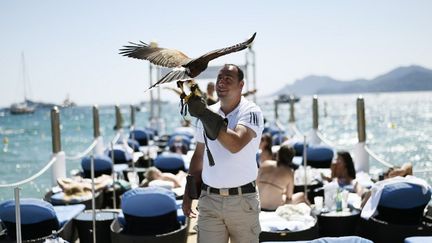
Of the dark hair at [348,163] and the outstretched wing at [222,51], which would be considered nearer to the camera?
the outstretched wing at [222,51]

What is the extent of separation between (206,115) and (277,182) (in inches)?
133

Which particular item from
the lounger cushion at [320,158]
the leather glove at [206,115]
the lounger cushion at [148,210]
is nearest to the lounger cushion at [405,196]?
the lounger cushion at [148,210]

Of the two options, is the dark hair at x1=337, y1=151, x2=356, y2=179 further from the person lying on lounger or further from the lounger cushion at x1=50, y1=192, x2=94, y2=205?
the lounger cushion at x1=50, y1=192, x2=94, y2=205

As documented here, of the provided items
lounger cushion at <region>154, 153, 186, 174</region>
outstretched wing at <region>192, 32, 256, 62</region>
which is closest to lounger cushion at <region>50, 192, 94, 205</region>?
lounger cushion at <region>154, 153, 186, 174</region>

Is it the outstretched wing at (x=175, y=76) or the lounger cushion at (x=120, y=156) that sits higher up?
the outstretched wing at (x=175, y=76)

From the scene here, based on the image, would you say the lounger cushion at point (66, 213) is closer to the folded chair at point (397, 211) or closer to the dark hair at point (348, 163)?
the folded chair at point (397, 211)

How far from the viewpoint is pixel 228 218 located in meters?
3.30

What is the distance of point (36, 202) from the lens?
5.10 m

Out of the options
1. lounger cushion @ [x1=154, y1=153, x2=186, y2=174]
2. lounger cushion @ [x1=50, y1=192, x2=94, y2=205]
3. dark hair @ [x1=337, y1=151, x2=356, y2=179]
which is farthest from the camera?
lounger cushion @ [x1=154, y1=153, x2=186, y2=174]

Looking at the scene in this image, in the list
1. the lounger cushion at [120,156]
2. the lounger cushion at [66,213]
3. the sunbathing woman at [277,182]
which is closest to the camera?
the lounger cushion at [66,213]

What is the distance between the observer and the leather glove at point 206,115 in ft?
9.09

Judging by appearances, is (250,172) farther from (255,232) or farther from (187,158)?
(187,158)

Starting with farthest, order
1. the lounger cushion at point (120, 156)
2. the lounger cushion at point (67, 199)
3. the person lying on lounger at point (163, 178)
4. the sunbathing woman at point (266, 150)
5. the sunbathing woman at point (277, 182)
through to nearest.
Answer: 1. the lounger cushion at point (120, 156)
2. the sunbathing woman at point (266, 150)
3. the person lying on lounger at point (163, 178)
4. the lounger cushion at point (67, 199)
5. the sunbathing woman at point (277, 182)

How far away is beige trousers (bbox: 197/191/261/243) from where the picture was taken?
329 centimetres
